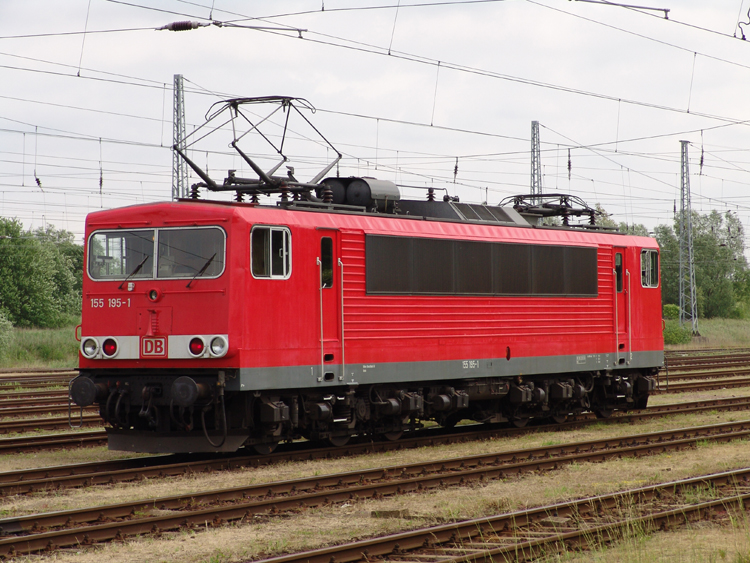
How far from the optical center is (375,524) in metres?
9.44

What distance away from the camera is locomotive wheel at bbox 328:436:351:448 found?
14641 mm

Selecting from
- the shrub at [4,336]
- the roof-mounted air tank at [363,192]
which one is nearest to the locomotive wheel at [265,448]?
the roof-mounted air tank at [363,192]

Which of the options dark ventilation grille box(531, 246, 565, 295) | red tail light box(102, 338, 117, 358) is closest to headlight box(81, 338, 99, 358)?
red tail light box(102, 338, 117, 358)

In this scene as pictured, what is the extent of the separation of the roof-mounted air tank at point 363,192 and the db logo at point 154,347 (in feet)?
12.8

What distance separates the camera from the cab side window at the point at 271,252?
1309cm

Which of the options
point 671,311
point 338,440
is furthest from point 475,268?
point 671,311

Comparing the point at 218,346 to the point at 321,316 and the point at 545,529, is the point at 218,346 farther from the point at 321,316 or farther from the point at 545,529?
the point at 545,529

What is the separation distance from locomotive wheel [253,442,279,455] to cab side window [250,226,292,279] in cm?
252

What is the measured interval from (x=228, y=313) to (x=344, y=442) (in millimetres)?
3375

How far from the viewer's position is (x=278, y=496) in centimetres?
1084

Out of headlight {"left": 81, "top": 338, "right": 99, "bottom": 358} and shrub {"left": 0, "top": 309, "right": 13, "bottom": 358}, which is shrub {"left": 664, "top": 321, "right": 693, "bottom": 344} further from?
headlight {"left": 81, "top": 338, "right": 99, "bottom": 358}

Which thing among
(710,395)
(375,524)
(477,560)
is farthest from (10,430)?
(710,395)

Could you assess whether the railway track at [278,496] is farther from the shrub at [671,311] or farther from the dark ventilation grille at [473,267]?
the shrub at [671,311]

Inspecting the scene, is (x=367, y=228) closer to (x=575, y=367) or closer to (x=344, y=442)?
(x=344, y=442)
